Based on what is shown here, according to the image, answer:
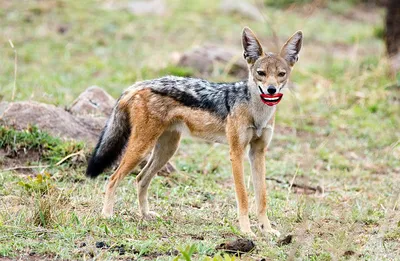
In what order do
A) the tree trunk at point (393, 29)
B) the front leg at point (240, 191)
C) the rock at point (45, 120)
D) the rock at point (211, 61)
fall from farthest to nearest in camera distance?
the tree trunk at point (393, 29) → the rock at point (211, 61) → the rock at point (45, 120) → the front leg at point (240, 191)

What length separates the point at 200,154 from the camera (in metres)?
9.36

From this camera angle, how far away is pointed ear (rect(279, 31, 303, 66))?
631 cm

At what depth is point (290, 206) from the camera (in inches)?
280

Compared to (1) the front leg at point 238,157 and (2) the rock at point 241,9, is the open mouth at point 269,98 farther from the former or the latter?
(2) the rock at point 241,9

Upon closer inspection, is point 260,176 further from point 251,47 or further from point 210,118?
point 251,47

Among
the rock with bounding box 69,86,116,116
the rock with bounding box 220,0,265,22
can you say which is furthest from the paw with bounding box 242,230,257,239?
the rock with bounding box 220,0,265,22

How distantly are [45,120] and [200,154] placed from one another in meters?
2.13

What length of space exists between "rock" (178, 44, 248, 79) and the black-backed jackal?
6328mm

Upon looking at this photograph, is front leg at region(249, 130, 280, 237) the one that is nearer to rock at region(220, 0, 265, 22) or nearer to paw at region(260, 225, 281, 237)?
paw at region(260, 225, 281, 237)

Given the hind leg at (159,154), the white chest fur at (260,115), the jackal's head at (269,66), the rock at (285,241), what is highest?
the jackal's head at (269,66)

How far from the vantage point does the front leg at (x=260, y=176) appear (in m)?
6.27

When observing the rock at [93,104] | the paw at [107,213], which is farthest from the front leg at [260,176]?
the rock at [93,104]

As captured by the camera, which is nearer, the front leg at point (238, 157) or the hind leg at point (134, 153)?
the front leg at point (238, 157)

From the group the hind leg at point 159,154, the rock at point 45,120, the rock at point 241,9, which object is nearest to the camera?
the hind leg at point 159,154
